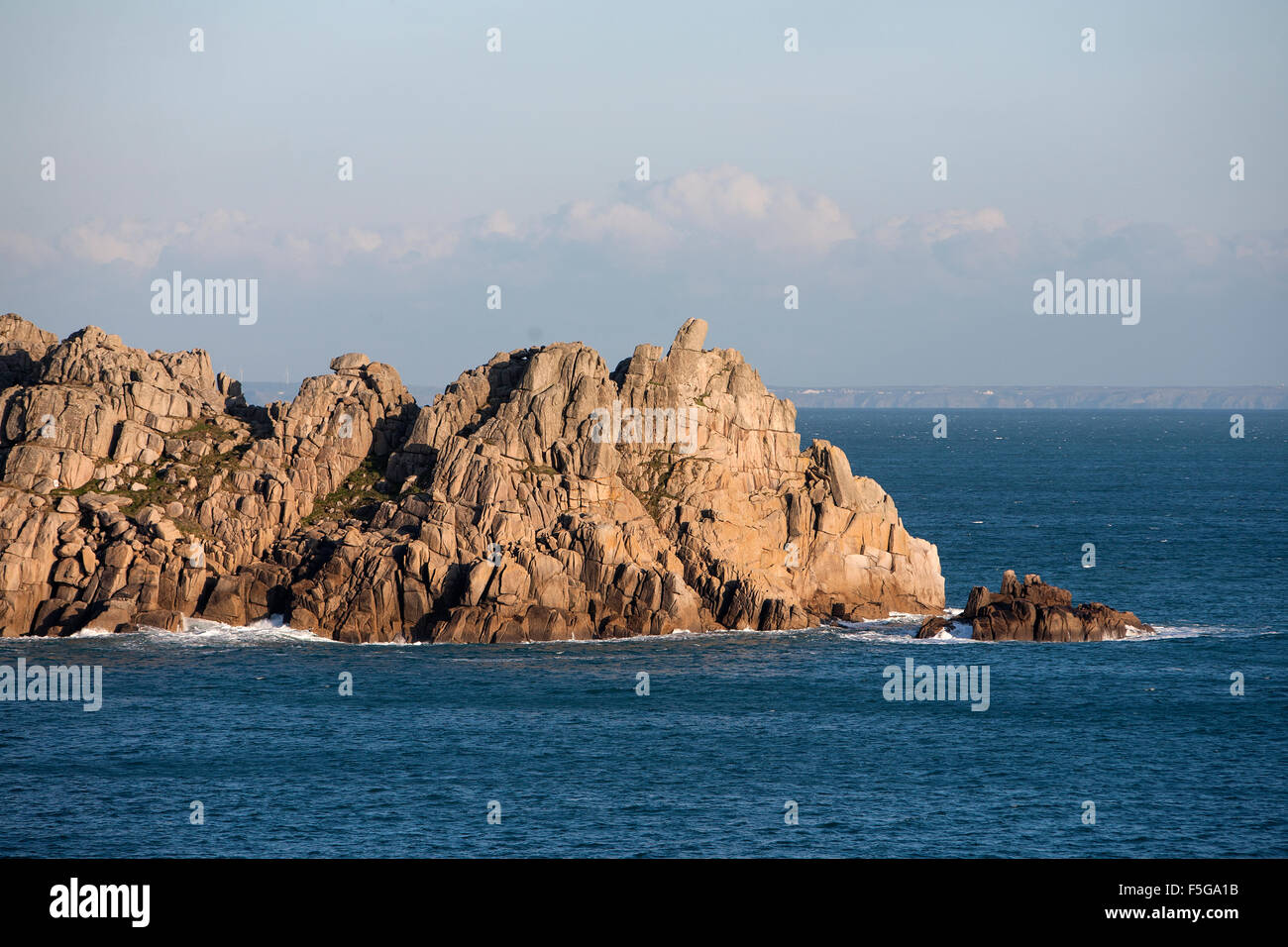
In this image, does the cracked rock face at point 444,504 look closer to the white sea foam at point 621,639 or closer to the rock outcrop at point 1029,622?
the white sea foam at point 621,639

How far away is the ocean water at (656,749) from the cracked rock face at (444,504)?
3.24 metres

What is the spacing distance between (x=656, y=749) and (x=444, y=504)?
32.6m

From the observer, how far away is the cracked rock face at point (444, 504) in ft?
307

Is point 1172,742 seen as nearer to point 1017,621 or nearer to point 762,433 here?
point 1017,621

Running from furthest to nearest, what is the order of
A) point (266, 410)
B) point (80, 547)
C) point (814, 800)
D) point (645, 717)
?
1. point (266, 410)
2. point (80, 547)
3. point (645, 717)
4. point (814, 800)

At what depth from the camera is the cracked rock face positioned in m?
93.6

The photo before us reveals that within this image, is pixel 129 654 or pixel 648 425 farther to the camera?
pixel 648 425

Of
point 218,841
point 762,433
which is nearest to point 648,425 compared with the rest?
point 762,433

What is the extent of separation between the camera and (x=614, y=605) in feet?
310

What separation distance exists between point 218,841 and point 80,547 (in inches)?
1788

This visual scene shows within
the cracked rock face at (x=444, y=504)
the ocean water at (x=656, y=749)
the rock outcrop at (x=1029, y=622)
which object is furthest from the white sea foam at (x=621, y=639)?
the cracked rock face at (x=444, y=504)

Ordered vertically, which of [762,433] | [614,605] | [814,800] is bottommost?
[814,800]

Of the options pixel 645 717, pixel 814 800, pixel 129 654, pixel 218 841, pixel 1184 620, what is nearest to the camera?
pixel 218 841

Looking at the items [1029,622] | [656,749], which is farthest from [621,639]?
[1029,622]
